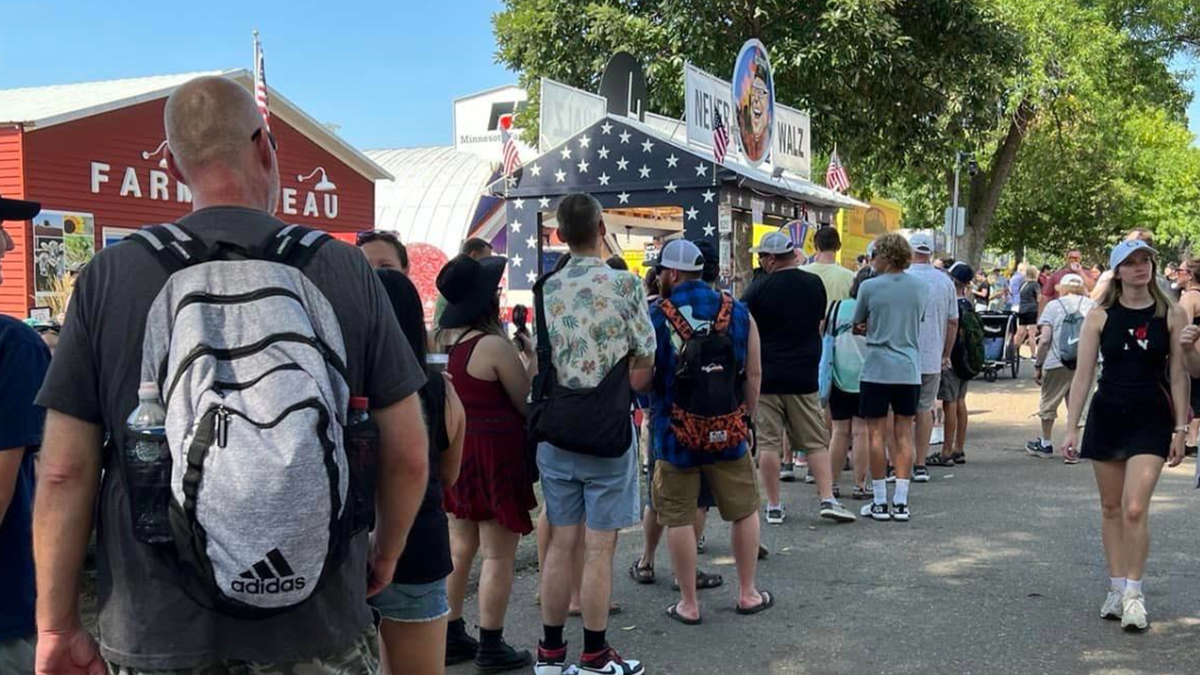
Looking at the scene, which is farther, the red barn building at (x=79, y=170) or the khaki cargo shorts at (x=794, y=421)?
the red barn building at (x=79, y=170)

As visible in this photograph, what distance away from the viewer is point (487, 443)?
4270 mm

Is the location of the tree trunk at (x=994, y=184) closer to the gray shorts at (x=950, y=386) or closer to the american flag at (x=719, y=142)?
the american flag at (x=719, y=142)

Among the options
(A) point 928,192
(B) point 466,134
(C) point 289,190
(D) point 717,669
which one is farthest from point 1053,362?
(B) point 466,134

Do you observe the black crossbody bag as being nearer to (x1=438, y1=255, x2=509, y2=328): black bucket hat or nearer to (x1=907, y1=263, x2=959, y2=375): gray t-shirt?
(x1=438, y1=255, x2=509, y2=328): black bucket hat

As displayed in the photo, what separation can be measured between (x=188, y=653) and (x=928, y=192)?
3503 cm

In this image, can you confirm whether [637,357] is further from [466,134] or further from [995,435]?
[466,134]

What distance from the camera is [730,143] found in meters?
11.8

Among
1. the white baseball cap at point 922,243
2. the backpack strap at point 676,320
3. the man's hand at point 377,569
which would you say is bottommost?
the man's hand at point 377,569

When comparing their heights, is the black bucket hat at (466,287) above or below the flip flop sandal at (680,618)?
above

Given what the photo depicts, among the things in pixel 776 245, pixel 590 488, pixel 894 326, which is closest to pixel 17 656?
pixel 590 488

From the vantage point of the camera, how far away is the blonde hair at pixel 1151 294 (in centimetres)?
492

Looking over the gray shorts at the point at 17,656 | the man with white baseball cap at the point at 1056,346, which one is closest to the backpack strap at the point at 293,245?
the gray shorts at the point at 17,656

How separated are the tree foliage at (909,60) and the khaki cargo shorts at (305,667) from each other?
49.5ft

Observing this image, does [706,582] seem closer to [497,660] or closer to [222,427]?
[497,660]
